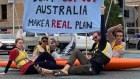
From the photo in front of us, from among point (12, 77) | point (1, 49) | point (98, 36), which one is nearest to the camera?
point (12, 77)

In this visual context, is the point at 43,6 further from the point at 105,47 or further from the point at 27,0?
the point at 105,47

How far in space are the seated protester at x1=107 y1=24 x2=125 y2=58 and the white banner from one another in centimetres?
48

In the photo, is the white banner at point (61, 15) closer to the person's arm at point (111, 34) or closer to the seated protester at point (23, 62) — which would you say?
the person's arm at point (111, 34)

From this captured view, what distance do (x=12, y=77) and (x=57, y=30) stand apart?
2370mm

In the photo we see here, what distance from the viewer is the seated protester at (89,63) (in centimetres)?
1081

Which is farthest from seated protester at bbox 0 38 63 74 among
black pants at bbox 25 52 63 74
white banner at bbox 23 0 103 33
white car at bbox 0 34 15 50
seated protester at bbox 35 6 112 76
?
white car at bbox 0 34 15 50

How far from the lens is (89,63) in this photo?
1089cm

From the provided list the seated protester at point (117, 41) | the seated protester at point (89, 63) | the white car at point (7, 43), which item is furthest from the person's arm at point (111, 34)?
the white car at point (7, 43)

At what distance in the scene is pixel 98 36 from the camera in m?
12.2

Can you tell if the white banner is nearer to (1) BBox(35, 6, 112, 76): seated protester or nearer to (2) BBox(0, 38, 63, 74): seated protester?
(2) BBox(0, 38, 63, 74): seated protester

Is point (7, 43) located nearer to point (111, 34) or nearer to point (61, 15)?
point (61, 15)

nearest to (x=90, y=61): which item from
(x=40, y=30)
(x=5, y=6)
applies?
(x=40, y=30)

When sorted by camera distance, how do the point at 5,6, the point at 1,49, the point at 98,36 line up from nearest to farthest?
the point at 98,36 → the point at 1,49 → the point at 5,6

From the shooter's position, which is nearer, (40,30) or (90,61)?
(90,61)
